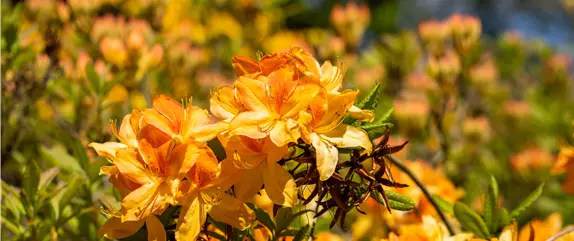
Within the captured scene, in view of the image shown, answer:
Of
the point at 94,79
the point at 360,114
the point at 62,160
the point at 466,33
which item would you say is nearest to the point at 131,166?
the point at 360,114

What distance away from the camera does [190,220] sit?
28.0 inches

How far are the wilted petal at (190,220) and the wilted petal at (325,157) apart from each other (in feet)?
0.46

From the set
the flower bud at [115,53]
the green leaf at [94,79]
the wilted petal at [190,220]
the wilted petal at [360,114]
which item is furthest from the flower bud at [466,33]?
the wilted petal at [190,220]

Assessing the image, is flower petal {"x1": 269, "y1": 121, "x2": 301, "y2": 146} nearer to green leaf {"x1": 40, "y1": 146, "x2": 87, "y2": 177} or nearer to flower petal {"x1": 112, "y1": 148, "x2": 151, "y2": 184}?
flower petal {"x1": 112, "y1": 148, "x2": 151, "y2": 184}

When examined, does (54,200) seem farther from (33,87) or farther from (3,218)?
(33,87)

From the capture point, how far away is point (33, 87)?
1446 millimetres

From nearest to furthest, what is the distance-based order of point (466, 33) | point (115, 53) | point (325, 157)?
point (325, 157) < point (115, 53) < point (466, 33)

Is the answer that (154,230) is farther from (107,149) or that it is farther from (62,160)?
(62,160)

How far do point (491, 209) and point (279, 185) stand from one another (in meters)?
0.43

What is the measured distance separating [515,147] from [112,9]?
1.81 metres

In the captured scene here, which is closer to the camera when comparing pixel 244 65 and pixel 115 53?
pixel 244 65

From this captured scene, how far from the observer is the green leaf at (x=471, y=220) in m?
0.98

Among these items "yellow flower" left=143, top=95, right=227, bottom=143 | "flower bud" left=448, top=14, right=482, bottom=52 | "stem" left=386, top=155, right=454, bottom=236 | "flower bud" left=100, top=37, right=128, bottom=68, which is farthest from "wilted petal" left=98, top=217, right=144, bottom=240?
"flower bud" left=448, top=14, right=482, bottom=52

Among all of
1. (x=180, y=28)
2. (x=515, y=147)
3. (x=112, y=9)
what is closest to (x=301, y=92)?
(x=112, y=9)
